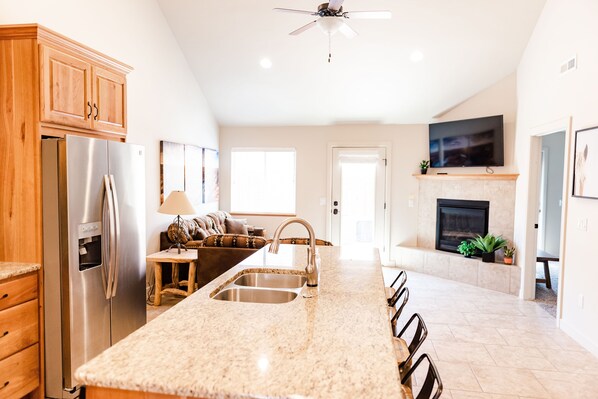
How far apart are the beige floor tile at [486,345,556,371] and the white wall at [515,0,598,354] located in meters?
0.52

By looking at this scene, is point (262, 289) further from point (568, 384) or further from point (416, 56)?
point (416, 56)

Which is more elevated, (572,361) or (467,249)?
(467,249)

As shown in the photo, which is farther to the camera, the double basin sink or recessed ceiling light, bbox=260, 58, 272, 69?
recessed ceiling light, bbox=260, 58, 272, 69

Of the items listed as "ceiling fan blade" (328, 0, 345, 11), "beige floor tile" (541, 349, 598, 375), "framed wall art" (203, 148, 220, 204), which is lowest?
"beige floor tile" (541, 349, 598, 375)

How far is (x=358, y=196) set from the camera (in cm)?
719

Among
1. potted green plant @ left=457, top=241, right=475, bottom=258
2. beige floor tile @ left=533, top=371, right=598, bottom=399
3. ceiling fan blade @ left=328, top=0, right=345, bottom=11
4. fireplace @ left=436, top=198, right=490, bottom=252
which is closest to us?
beige floor tile @ left=533, top=371, right=598, bottom=399

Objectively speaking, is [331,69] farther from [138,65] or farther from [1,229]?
[1,229]

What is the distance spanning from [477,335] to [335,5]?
3294 millimetres

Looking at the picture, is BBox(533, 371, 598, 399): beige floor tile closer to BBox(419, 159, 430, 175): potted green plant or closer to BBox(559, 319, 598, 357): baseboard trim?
BBox(559, 319, 598, 357): baseboard trim

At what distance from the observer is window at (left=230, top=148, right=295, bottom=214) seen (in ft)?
24.6

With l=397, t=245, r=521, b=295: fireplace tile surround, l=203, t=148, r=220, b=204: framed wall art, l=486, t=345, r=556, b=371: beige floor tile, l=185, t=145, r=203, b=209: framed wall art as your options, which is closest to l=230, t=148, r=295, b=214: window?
l=203, t=148, r=220, b=204: framed wall art

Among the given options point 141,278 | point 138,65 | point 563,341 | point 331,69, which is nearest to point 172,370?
point 141,278

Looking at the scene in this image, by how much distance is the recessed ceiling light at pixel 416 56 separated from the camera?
5388 mm

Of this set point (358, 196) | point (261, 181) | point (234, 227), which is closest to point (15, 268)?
point (234, 227)
